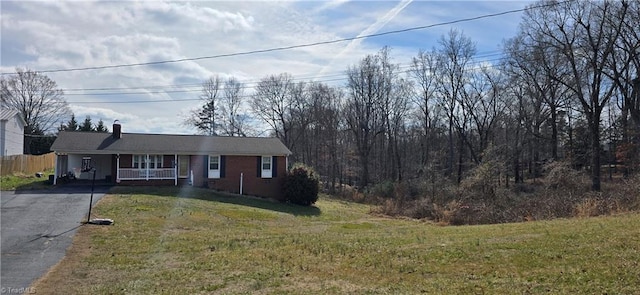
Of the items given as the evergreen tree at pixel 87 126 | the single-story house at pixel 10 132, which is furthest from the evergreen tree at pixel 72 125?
the single-story house at pixel 10 132

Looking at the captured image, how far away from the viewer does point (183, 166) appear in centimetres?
3172

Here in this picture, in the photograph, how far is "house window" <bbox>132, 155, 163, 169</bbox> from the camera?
30.4m

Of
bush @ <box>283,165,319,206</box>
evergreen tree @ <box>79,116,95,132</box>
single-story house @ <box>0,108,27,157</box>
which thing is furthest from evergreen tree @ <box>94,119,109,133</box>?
bush @ <box>283,165,319,206</box>

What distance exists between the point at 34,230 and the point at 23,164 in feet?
84.9

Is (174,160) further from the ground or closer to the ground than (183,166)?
further from the ground

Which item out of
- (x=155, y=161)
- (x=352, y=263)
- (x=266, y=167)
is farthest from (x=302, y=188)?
(x=352, y=263)

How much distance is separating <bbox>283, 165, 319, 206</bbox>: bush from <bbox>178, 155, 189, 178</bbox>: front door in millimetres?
7200

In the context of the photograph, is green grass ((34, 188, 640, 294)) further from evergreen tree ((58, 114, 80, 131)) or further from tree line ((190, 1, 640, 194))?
evergreen tree ((58, 114, 80, 131))

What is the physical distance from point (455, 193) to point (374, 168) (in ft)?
86.7

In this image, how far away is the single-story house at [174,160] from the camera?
29.4m

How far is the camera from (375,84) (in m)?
52.9

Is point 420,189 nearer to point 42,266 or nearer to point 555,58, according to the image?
point 555,58

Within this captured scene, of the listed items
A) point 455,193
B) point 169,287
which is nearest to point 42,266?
point 169,287

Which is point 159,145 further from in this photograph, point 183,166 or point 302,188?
point 302,188
